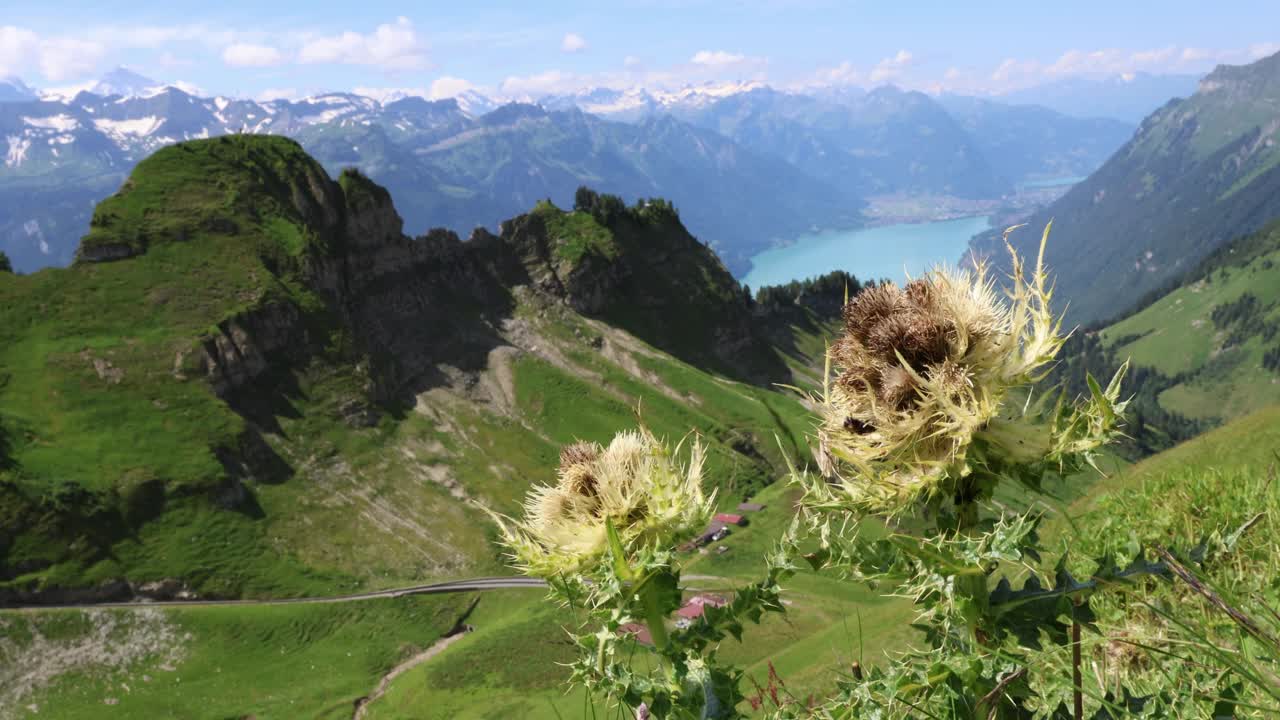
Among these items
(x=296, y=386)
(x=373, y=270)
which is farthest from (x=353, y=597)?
(x=373, y=270)

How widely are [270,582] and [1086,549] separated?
108 metres

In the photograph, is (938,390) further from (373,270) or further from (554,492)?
(373,270)

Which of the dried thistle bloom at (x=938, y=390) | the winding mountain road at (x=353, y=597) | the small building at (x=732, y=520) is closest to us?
the dried thistle bloom at (x=938, y=390)

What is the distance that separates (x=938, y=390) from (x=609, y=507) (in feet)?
8.72

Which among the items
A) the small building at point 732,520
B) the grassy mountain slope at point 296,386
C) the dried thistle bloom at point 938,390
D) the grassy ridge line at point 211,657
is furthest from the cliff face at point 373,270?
the dried thistle bloom at point 938,390

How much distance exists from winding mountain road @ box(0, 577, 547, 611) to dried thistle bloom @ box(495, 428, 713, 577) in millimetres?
91908

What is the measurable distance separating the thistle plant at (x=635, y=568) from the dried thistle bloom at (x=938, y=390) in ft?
3.25

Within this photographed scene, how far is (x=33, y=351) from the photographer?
107812 millimetres

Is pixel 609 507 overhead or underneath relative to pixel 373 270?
overhead

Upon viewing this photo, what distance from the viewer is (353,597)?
317 feet

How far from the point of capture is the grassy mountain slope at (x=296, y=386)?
97.3m

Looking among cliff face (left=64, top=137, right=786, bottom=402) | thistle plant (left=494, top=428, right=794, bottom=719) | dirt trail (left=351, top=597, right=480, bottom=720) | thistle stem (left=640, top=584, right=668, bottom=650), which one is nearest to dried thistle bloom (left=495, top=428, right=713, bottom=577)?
thistle plant (left=494, top=428, right=794, bottom=719)

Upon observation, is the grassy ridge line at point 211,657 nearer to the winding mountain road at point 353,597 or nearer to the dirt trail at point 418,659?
the dirt trail at point 418,659

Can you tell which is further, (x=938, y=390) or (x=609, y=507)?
(x=609, y=507)
